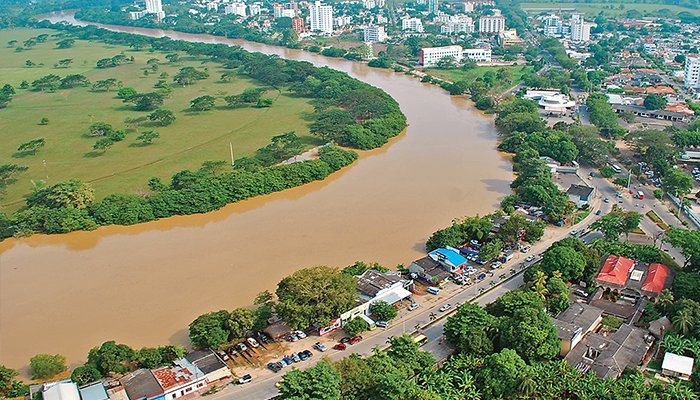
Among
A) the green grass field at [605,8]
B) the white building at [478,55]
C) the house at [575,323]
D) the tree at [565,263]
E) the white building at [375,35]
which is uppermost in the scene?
the green grass field at [605,8]

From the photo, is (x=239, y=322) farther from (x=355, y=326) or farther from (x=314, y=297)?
(x=355, y=326)

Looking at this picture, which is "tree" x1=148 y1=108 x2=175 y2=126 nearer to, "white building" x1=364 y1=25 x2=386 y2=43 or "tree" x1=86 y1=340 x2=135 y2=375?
"tree" x1=86 y1=340 x2=135 y2=375

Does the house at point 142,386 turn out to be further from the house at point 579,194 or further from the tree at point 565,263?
the house at point 579,194

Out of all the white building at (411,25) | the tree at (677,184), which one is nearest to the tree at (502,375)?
the tree at (677,184)

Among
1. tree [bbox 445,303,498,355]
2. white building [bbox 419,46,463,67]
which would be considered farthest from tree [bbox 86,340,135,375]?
white building [bbox 419,46,463,67]

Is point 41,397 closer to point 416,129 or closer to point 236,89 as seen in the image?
point 416,129

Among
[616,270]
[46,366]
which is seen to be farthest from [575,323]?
[46,366]

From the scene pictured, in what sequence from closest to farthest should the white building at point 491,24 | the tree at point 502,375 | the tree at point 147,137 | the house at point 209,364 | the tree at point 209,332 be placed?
the tree at point 502,375, the house at point 209,364, the tree at point 209,332, the tree at point 147,137, the white building at point 491,24

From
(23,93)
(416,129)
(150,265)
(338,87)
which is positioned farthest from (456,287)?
(23,93)
